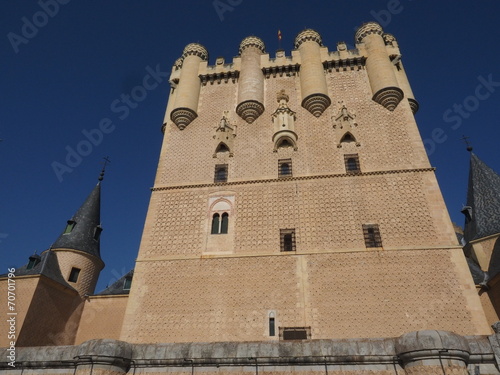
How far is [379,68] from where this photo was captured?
46.7 ft

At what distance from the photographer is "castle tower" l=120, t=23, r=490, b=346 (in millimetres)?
9680

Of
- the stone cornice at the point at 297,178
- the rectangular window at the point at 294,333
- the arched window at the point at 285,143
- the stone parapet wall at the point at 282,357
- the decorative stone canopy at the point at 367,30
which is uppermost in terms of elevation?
the decorative stone canopy at the point at 367,30

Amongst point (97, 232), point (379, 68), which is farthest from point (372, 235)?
point (97, 232)

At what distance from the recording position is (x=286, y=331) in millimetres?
9594

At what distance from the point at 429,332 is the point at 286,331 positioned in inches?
192

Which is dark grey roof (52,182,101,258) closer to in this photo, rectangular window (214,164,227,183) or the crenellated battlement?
the crenellated battlement

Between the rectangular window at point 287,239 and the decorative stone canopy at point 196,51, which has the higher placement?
the decorative stone canopy at point 196,51

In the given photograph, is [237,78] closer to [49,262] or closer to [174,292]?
[174,292]

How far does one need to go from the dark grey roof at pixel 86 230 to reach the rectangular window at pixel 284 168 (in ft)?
32.5

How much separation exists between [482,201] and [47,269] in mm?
19029

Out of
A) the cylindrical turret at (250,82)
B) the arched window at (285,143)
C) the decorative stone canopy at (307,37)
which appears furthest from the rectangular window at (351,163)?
the decorative stone canopy at (307,37)

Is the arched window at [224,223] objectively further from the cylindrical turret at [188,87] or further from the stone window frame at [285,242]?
the cylindrical turret at [188,87]

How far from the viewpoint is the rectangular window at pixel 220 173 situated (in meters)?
13.1

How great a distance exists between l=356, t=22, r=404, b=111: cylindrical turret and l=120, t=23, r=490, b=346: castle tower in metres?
0.06
